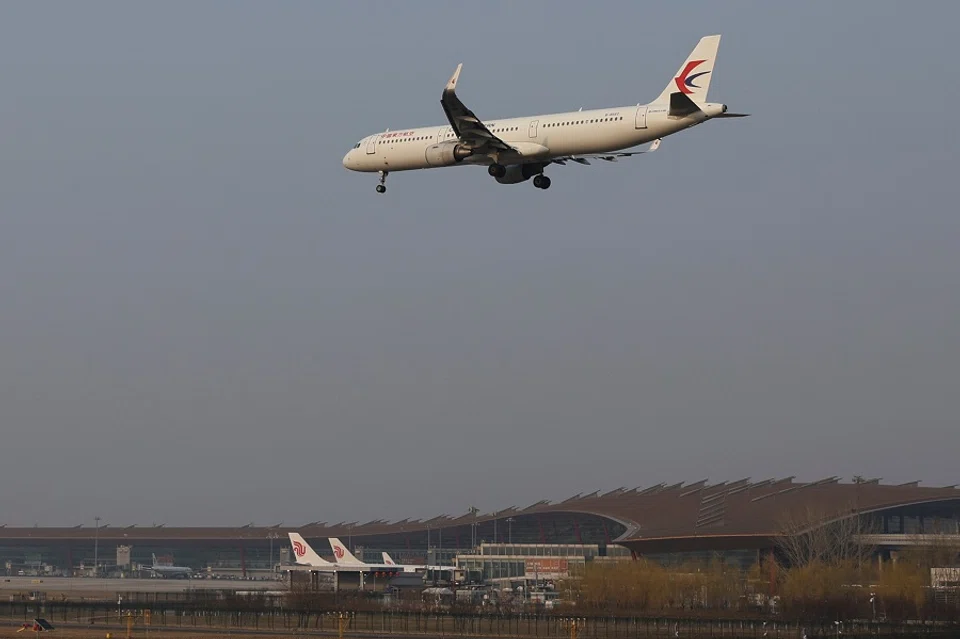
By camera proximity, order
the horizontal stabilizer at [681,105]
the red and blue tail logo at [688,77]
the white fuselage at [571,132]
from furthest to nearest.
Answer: the red and blue tail logo at [688,77]
the white fuselage at [571,132]
the horizontal stabilizer at [681,105]

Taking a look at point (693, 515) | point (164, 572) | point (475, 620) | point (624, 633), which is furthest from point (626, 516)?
point (624, 633)

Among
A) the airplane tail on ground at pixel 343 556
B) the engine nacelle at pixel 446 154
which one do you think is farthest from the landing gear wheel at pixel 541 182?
the airplane tail on ground at pixel 343 556

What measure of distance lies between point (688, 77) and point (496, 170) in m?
10.3

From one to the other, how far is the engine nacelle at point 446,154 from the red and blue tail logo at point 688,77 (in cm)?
1017

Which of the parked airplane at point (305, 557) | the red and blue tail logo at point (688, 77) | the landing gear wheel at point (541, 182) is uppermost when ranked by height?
the red and blue tail logo at point (688, 77)

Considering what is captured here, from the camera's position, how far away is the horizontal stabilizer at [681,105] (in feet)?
199

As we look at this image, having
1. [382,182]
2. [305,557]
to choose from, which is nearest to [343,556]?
[305,557]

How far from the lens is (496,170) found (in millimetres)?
68375

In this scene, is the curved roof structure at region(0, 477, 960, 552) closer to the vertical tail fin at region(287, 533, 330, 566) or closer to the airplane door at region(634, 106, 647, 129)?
the vertical tail fin at region(287, 533, 330, 566)

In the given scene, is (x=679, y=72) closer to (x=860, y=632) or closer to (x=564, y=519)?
(x=860, y=632)

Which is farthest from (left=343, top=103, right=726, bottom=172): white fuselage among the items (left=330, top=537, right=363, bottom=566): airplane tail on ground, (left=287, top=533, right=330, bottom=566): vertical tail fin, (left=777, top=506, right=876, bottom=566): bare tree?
(left=287, top=533, right=330, bottom=566): vertical tail fin

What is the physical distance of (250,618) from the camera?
263ft

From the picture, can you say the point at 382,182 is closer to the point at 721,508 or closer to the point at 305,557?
the point at 305,557

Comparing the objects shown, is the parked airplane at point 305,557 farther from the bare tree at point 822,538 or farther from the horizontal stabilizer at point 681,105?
the horizontal stabilizer at point 681,105
